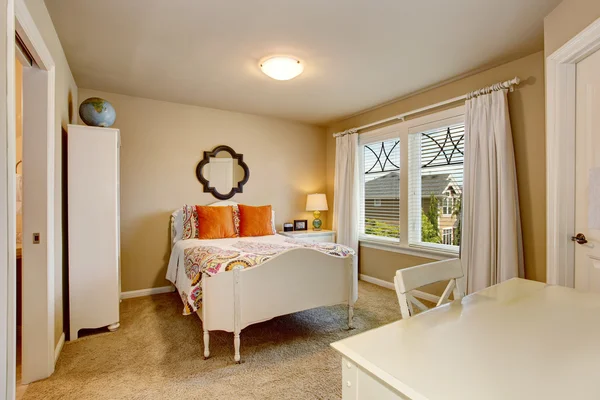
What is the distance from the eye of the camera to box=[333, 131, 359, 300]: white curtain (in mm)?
4262

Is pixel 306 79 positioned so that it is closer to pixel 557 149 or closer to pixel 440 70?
pixel 440 70

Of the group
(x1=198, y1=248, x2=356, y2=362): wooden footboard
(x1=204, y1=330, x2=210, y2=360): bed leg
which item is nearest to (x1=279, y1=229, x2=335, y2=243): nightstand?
(x1=198, y1=248, x2=356, y2=362): wooden footboard

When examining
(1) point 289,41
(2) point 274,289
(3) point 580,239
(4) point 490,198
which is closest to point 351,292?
(2) point 274,289

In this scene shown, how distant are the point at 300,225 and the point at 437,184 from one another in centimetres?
201

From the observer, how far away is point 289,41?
2.36 metres

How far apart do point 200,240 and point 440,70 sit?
9.97 ft

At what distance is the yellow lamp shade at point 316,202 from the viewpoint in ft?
14.9

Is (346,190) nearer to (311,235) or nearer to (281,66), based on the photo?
(311,235)

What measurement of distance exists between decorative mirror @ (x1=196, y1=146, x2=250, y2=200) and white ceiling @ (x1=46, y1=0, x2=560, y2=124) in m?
0.87

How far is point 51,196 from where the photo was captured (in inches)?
78.7

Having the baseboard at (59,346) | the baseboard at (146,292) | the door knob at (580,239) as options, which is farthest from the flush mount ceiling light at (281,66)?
the baseboard at (146,292)

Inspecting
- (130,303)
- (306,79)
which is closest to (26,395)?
(130,303)

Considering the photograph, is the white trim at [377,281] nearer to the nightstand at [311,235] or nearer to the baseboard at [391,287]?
the baseboard at [391,287]

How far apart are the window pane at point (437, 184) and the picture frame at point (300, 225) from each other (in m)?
1.60
